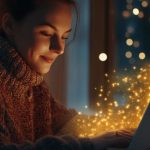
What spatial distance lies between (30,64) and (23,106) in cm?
13

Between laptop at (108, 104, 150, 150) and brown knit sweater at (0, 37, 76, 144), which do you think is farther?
→ brown knit sweater at (0, 37, 76, 144)

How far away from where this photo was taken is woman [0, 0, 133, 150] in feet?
4.48

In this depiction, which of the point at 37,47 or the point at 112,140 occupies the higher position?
the point at 37,47

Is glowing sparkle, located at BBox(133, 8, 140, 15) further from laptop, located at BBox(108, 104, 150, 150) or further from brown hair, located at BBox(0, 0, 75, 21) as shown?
laptop, located at BBox(108, 104, 150, 150)

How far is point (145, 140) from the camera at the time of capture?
47.3 inches

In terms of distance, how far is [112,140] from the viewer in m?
1.27

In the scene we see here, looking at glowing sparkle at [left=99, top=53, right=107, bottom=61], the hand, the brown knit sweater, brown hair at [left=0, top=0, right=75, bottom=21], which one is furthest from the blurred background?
the hand

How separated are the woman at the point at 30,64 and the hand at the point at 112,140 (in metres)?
0.16

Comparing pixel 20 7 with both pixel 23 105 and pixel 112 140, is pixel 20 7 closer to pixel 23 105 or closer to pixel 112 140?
pixel 23 105

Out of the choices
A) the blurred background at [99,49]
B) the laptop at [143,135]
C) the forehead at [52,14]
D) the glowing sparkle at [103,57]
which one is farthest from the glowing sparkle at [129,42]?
the laptop at [143,135]

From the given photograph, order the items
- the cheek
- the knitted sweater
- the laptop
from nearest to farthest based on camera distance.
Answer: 1. the laptop
2. the knitted sweater
3. the cheek

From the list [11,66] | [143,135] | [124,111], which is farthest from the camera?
[124,111]

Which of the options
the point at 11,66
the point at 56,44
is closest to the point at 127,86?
the point at 56,44

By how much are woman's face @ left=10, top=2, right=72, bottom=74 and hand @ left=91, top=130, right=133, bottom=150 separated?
1.02 feet
